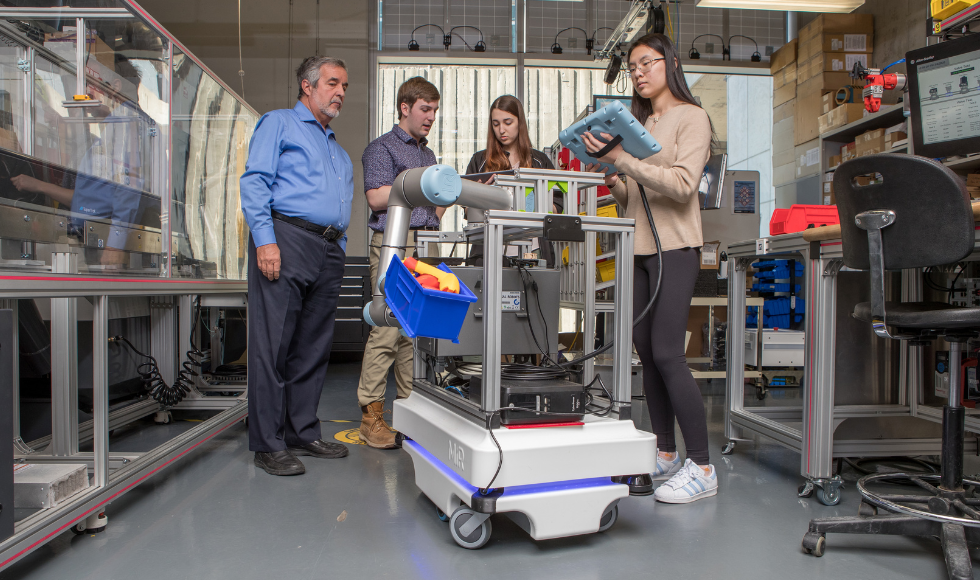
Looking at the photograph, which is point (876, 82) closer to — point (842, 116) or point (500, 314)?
point (842, 116)

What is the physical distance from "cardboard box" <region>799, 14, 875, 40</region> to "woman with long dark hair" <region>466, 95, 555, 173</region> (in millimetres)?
3341

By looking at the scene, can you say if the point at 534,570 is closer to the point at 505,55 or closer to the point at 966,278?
the point at 966,278

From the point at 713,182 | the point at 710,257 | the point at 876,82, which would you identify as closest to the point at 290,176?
the point at 876,82

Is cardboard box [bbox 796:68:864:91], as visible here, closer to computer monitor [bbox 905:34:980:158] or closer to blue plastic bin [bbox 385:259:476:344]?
computer monitor [bbox 905:34:980:158]

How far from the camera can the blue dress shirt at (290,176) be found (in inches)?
76.7

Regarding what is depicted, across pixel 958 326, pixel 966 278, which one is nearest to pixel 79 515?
pixel 958 326

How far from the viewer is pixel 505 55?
5.74 meters

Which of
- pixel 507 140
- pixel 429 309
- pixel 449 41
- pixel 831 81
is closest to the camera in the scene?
pixel 429 309

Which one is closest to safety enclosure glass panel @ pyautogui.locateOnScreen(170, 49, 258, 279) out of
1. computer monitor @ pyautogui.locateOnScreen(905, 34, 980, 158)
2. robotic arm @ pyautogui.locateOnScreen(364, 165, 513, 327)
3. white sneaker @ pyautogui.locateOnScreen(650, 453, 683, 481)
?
robotic arm @ pyautogui.locateOnScreen(364, 165, 513, 327)

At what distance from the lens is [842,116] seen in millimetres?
3986

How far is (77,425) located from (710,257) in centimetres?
354

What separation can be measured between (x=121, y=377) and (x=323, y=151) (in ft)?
4.79

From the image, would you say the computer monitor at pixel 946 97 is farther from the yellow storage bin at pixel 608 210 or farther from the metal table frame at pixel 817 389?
the yellow storage bin at pixel 608 210

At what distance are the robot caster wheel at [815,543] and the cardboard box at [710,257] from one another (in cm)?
263
